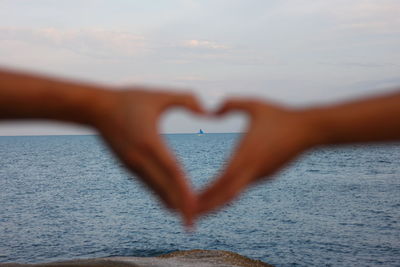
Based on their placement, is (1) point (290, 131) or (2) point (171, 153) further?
(1) point (290, 131)

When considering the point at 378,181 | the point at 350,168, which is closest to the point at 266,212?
the point at 378,181

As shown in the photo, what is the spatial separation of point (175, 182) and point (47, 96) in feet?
2.09

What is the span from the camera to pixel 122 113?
5.40 ft

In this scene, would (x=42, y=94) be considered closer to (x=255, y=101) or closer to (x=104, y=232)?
(x=255, y=101)

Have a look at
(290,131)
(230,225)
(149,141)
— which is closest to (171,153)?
(149,141)

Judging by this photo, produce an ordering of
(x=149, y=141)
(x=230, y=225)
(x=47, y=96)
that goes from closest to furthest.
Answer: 1. (x=149, y=141)
2. (x=47, y=96)
3. (x=230, y=225)

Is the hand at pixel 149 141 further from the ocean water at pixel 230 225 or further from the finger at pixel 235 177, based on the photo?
the ocean water at pixel 230 225

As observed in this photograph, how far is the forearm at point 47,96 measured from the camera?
1685 mm

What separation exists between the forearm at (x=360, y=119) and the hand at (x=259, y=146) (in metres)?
0.07

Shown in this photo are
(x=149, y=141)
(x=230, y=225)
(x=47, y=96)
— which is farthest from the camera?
(x=230, y=225)

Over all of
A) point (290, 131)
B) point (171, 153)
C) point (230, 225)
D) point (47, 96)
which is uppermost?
point (47, 96)

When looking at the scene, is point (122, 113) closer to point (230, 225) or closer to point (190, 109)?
point (190, 109)

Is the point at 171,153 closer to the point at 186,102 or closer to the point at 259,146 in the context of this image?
the point at 186,102

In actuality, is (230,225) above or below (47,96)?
below
